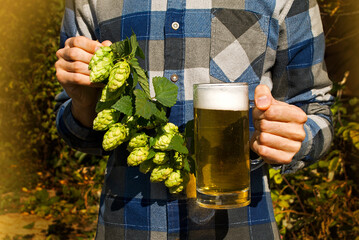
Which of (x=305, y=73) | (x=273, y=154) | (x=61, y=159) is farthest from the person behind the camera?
(x=61, y=159)

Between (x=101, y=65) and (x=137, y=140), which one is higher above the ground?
(x=101, y=65)

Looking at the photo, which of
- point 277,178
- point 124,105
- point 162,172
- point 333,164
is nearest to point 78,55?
point 124,105

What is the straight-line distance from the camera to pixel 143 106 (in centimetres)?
121

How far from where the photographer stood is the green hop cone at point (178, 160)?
4.18 ft

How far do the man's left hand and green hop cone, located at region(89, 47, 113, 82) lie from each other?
0.50 metres

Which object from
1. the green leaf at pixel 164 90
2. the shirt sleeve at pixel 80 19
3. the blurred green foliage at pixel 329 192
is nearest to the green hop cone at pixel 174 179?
the green leaf at pixel 164 90

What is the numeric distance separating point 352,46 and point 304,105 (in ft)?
8.14

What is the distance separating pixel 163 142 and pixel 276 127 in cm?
38

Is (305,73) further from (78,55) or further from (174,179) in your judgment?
(78,55)

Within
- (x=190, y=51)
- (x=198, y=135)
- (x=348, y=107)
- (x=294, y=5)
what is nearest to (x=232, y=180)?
(x=198, y=135)

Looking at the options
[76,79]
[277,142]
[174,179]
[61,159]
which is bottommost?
[61,159]

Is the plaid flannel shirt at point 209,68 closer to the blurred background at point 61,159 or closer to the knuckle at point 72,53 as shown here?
the knuckle at point 72,53

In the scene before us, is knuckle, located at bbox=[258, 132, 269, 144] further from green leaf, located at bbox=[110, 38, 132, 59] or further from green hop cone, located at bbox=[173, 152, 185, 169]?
green leaf, located at bbox=[110, 38, 132, 59]

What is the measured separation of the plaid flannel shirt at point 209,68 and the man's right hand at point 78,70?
209 mm
